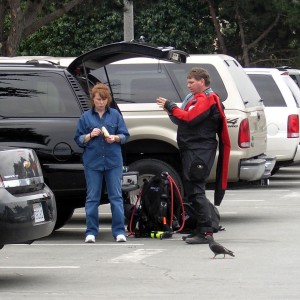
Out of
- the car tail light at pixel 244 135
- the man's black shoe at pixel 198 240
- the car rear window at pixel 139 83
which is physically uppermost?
the car rear window at pixel 139 83

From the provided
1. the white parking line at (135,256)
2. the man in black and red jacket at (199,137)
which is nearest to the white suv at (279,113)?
the man in black and red jacket at (199,137)

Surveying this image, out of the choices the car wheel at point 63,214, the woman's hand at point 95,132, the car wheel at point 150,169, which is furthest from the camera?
the car wheel at point 150,169

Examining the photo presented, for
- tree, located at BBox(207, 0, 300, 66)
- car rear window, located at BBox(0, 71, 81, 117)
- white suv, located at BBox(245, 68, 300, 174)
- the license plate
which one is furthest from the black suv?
tree, located at BBox(207, 0, 300, 66)

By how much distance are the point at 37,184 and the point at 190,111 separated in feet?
9.19

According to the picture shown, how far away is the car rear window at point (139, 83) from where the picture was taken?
15055 millimetres

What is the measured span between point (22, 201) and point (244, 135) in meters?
5.95

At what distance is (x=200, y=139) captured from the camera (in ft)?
40.6

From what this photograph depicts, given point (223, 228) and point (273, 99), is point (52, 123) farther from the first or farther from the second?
point (273, 99)

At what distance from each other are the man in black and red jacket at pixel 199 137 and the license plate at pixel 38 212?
9.34 feet

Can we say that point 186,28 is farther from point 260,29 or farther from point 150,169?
point 150,169

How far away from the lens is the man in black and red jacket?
483 inches

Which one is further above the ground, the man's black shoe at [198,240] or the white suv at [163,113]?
the white suv at [163,113]

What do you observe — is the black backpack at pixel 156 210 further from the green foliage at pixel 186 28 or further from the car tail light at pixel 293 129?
→ the green foliage at pixel 186 28

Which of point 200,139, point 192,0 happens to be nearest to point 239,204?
point 200,139
